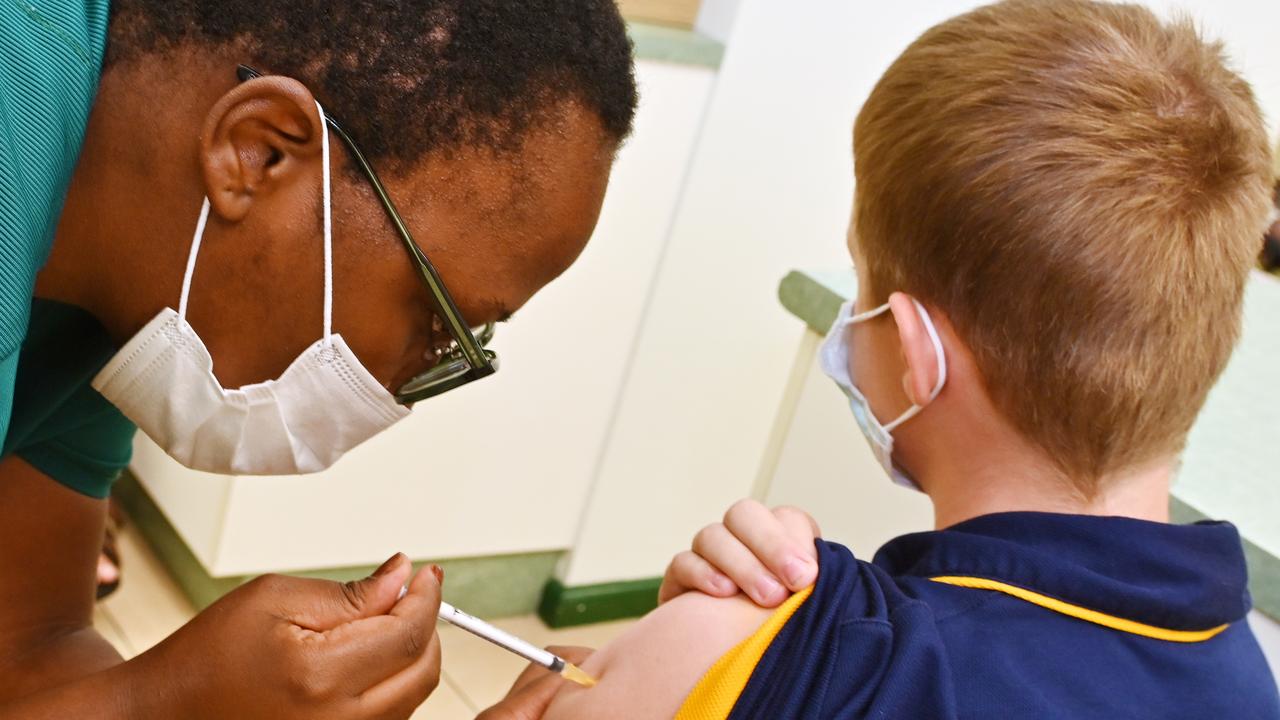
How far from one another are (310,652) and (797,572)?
15.3 inches

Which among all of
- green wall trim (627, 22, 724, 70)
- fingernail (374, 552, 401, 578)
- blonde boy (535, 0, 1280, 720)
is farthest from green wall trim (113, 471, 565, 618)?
blonde boy (535, 0, 1280, 720)

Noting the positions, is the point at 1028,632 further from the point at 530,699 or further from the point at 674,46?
the point at 674,46

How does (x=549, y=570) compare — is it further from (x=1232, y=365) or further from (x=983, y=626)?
(x=983, y=626)

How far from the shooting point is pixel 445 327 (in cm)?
112

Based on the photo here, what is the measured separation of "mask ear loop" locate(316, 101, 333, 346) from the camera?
994 mm

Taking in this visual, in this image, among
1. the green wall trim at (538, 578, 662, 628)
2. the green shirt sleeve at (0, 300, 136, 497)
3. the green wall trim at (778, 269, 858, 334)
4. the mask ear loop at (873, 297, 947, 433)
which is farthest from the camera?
the green wall trim at (538, 578, 662, 628)

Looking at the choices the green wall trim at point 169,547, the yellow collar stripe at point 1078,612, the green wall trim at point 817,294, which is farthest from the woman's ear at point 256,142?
the green wall trim at point 169,547

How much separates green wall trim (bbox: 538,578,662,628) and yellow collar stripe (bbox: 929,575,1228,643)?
68.8 inches

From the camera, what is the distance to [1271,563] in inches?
54.8

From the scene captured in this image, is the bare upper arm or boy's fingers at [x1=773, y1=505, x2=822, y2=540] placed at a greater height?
boy's fingers at [x1=773, y1=505, x2=822, y2=540]

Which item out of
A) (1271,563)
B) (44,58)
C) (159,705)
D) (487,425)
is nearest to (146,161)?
(44,58)

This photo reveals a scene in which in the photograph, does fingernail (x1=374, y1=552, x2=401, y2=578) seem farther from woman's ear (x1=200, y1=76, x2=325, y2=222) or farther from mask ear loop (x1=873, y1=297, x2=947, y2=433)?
mask ear loop (x1=873, y1=297, x2=947, y2=433)

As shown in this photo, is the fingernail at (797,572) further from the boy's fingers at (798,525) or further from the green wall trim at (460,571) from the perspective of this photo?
→ the green wall trim at (460,571)

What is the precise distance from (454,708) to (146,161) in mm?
1595
